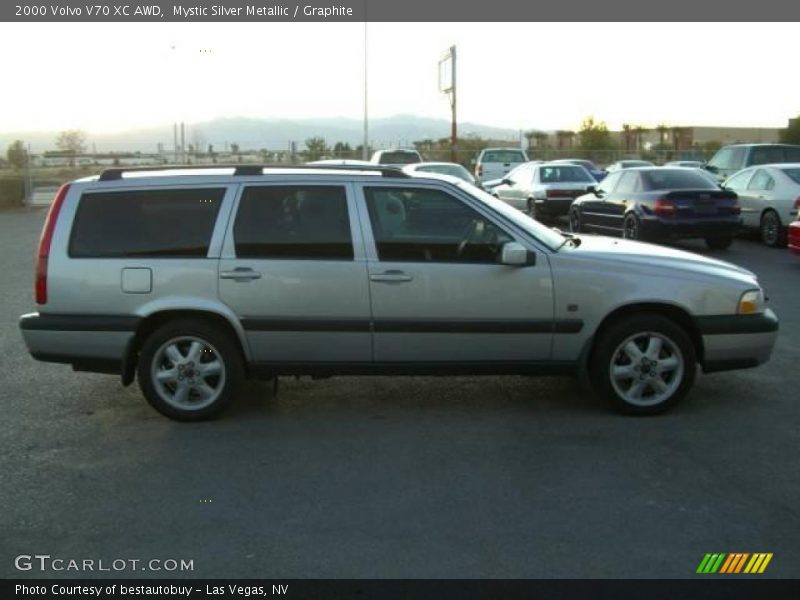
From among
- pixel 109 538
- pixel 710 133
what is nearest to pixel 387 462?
pixel 109 538

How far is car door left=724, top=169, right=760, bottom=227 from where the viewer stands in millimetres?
15180

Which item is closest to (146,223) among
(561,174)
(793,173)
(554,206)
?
(793,173)

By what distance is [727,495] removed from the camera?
4.38m

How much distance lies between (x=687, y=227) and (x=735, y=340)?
27.6 ft

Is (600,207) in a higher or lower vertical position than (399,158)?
lower

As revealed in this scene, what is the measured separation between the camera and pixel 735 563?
12.0ft

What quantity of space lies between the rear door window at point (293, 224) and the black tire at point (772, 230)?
1124 cm

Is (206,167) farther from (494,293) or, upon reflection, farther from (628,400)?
(628,400)

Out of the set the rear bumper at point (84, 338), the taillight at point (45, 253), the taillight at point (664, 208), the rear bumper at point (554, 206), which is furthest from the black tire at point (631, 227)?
the taillight at point (45, 253)

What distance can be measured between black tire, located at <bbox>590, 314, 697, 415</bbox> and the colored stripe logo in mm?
1931

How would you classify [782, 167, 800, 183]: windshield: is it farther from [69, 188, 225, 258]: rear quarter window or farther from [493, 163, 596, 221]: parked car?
[69, 188, 225, 258]: rear quarter window

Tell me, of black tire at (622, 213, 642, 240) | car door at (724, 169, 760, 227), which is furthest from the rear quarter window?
car door at (724, 169, 760, 227)

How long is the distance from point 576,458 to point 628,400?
0.91 meters

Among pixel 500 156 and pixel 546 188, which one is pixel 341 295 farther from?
pixel 500 156
